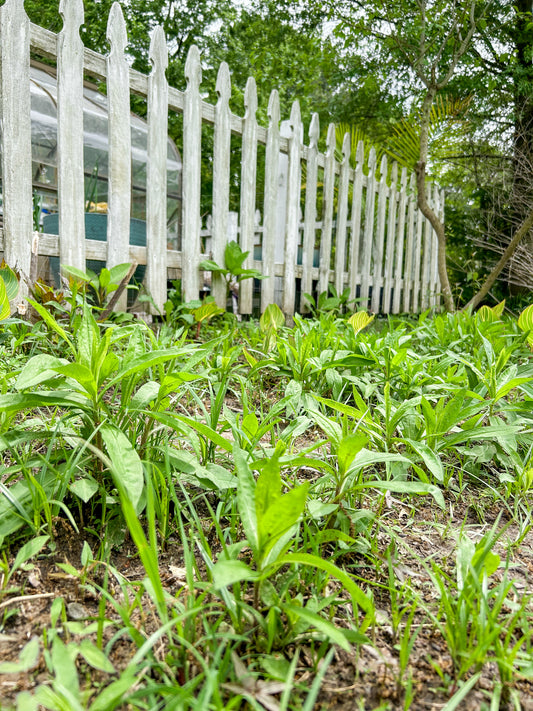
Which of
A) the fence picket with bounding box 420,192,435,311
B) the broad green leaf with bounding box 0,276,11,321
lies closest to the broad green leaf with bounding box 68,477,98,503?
the broad green leaf with bounding box 0,276,11,321

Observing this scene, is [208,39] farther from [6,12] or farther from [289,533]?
[289,533]

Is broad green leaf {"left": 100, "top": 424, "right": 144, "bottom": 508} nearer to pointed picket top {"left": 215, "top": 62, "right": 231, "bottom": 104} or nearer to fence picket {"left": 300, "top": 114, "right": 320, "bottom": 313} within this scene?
pointed picket top {"left": 215, "top": 62, "right": 231, "bottom": 104}

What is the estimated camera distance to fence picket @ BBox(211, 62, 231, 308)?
12.6 ft

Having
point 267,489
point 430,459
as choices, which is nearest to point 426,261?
point 430,459

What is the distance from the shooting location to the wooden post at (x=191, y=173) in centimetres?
361

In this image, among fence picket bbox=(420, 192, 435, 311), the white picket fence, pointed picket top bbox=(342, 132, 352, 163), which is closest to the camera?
the white picket fence

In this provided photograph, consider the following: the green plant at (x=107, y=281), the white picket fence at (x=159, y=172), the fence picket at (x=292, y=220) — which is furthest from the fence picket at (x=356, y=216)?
the green plant at (x=107, y=281)

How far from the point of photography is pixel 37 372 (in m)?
1.09

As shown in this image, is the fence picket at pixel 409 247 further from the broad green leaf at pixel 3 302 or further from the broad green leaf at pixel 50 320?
the broad green leaf at pixel 50 320

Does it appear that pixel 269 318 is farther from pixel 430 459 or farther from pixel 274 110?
pixel 274 110

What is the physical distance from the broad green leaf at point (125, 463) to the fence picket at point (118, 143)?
2435 millimetres

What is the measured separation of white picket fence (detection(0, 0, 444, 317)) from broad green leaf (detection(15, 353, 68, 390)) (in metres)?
1.91

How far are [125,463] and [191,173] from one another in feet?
10.2

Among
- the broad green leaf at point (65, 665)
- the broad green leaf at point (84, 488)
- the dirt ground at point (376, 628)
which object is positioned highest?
the broad green leaf at point (84, 488)
